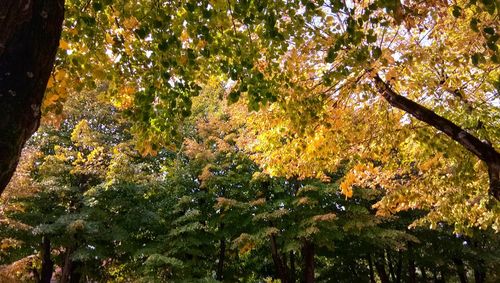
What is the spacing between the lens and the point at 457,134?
22.2 ft

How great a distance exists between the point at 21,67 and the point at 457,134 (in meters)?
6.29

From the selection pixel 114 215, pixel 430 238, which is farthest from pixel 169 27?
pixel 430 238

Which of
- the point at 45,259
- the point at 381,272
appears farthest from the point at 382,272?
the point at 45,259

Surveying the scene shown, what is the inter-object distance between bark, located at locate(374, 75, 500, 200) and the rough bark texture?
558cm

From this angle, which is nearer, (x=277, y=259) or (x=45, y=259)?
(x=45, y=259)

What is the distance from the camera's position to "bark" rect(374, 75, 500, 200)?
21.5ft

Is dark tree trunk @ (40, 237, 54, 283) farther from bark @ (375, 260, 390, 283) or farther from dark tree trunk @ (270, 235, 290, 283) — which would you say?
bark @ (375, 260, 390, 283)

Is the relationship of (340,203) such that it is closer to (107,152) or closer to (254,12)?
(107,152)

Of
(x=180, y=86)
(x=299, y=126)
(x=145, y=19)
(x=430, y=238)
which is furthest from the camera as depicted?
(x=430, y=238)

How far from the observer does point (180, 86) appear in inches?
175

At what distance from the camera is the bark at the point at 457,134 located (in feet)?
21.5

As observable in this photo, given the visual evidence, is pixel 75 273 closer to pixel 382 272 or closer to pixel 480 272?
pixel 382 272

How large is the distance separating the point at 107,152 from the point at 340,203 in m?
9.68

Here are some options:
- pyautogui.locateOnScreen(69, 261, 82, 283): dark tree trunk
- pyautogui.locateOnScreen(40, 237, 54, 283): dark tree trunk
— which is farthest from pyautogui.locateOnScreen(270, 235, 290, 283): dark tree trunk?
pyautogui.locateOnScreen(40, 237, 54, 283): dark tree trunk
